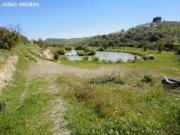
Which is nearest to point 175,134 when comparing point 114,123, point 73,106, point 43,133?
point 114,123

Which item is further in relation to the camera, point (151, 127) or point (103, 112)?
point (103, 112)

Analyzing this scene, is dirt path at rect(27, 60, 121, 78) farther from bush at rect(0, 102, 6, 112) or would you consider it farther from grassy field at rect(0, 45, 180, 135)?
bush at rect(0, 102, 6, 112)

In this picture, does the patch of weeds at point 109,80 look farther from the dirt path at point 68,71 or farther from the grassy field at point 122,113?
the grassy field at point 122,113

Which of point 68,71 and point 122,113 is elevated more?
point 122,113

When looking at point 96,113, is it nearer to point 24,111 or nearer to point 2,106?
point 24,111

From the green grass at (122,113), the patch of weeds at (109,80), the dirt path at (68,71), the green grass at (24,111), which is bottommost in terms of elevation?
the dirt path at (68,71)

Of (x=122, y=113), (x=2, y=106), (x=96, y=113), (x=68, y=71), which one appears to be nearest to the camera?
(x=122, y=113)

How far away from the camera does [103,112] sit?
1619cm

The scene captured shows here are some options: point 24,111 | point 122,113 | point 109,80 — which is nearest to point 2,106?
point 24,111

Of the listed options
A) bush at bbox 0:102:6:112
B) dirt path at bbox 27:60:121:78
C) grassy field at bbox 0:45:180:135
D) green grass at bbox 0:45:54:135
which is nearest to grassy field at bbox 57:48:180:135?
grassy field at bbox 0:45:180:135

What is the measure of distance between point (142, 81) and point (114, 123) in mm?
14499

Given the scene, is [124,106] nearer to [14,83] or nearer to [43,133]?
[43,133]

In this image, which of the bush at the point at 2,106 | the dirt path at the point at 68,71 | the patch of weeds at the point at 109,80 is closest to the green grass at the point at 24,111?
the bush at the point at 2,106

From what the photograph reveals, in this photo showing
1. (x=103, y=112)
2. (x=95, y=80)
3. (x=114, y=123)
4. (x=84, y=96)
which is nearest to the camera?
(x=114, y=123)
